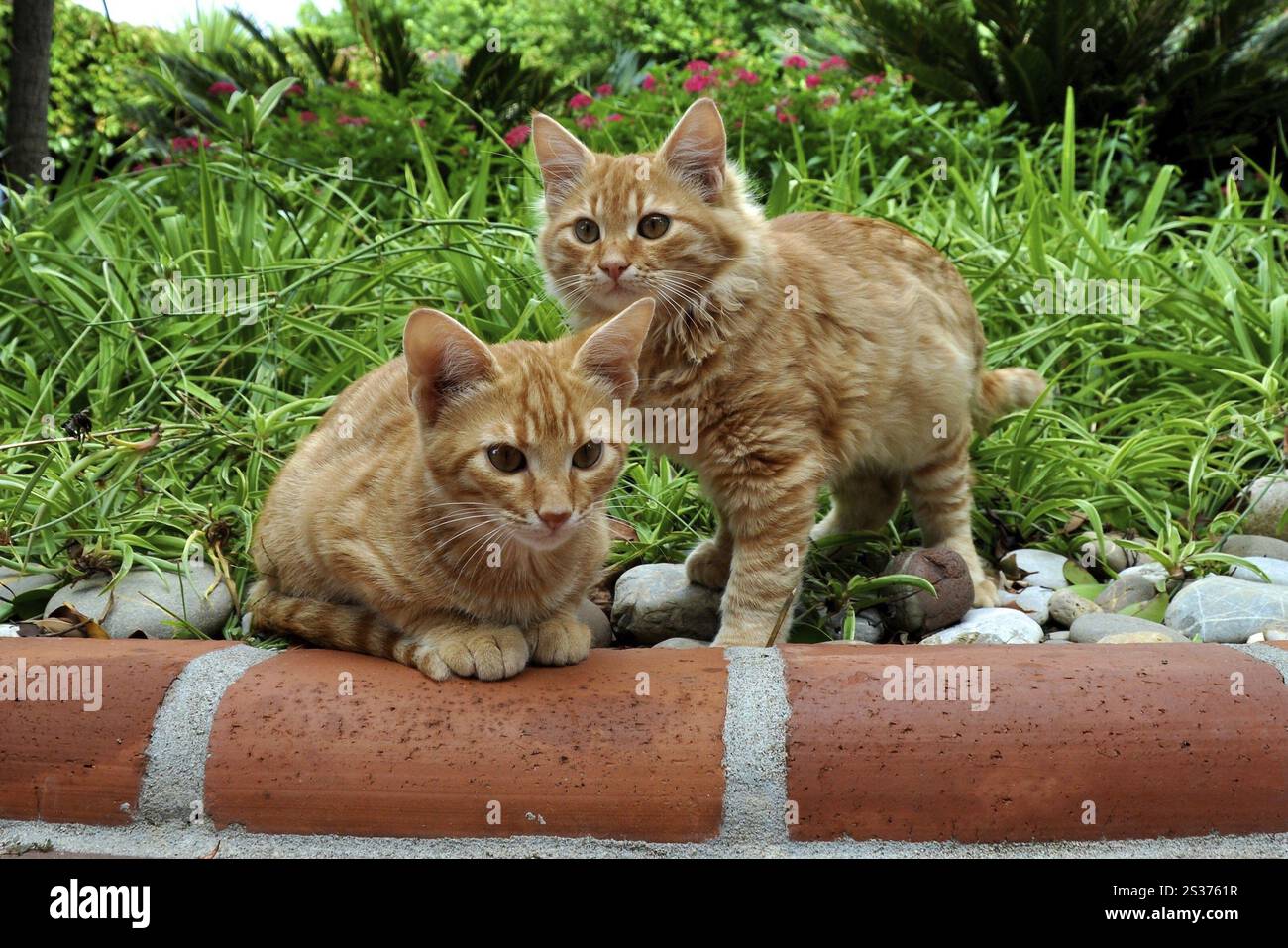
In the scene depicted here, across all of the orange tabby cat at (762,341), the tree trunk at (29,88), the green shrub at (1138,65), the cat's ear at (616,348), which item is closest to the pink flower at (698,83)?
the green shrub at (1138,65)

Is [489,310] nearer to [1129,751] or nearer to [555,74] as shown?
[1129,751]

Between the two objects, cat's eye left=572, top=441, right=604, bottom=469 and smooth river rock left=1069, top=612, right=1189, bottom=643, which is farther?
smooth river rock left=1069, top=612, right=1189, bottom=643

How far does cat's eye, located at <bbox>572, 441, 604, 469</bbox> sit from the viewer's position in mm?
2373

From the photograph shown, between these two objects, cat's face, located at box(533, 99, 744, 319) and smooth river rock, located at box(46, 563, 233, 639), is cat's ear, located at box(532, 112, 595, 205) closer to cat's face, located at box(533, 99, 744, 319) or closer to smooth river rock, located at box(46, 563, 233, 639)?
cat's face, located at box(533, 99, 744, 319)

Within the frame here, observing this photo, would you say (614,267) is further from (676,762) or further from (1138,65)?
(1138,65)

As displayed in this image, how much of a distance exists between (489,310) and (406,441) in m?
1.56

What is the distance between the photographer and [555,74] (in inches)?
359

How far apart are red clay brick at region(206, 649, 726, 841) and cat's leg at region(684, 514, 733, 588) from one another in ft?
3.18

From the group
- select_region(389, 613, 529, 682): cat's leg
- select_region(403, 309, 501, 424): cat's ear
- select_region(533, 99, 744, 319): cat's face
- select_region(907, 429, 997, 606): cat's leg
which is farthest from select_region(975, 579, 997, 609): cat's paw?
select_region(403, 309, 501, 424): cat's ear

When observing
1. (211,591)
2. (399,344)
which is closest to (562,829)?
(211,591)

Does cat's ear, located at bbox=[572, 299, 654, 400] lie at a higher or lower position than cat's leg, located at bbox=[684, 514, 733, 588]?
higher

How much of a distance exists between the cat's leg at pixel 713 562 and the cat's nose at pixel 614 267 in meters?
0.69

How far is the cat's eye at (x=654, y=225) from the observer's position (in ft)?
10.1

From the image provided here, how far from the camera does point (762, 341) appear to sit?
9.91 feet
